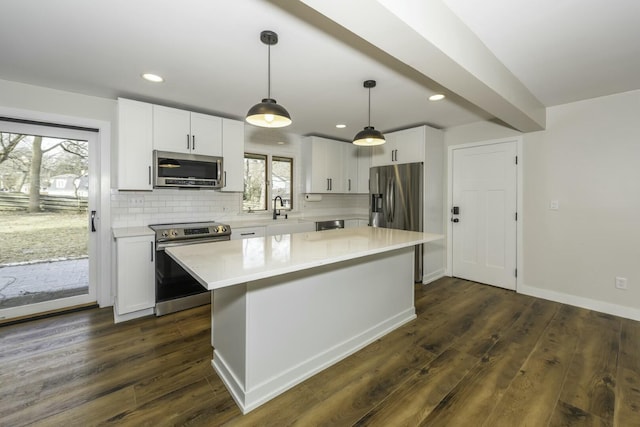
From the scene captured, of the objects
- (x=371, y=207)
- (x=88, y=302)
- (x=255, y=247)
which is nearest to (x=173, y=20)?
(x=255, y=247)

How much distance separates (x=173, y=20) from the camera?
1.80 m

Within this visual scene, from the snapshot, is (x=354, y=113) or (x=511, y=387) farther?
(x=354, y=113)

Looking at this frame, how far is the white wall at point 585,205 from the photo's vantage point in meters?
2.96

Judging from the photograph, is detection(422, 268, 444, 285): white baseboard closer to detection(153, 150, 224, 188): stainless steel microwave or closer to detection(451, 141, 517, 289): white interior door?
detection(451, 141, 517, 289): white interior door

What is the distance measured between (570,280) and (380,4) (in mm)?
3824

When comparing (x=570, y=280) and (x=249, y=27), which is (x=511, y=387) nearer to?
(x=570, y=280)

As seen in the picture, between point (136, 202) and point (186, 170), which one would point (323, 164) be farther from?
point (136, 202)

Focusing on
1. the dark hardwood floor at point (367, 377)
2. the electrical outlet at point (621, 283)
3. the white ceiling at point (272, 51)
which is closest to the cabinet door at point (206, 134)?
the white ceiling at point (272, 51)

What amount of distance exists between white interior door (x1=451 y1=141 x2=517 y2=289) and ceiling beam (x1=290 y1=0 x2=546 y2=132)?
151cm

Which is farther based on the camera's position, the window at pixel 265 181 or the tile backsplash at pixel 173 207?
the window at pixel 265 181

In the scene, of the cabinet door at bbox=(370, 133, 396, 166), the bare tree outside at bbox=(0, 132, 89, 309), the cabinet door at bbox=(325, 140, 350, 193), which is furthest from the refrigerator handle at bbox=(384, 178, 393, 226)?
the bare tree outside at bbox=(0, 132, 89, 309)

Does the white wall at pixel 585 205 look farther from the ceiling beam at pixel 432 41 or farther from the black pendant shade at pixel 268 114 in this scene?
the black pendant shade at pixel 268 114

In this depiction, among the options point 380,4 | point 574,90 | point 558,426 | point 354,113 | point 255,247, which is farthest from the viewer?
point 354,113

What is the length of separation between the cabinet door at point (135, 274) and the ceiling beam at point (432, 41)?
2730 millimetres
